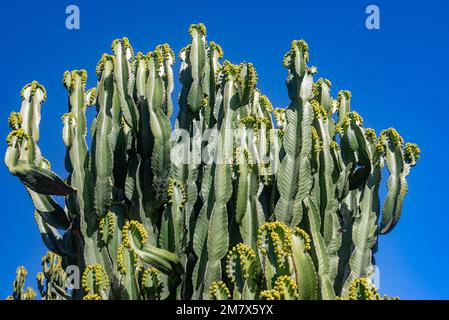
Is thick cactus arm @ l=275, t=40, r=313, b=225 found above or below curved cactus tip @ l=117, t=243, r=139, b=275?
above

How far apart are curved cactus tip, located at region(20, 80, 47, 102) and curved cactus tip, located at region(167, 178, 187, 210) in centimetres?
139

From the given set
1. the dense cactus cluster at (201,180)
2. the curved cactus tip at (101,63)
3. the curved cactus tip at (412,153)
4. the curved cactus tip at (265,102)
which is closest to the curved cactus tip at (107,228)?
the dense cactus cluster at (201,180)

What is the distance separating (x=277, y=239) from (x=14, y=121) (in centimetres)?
227

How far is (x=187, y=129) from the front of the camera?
206 inches

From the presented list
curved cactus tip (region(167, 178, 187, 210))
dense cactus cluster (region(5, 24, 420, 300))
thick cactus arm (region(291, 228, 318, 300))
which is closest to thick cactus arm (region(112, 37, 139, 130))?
dense cactus cluster (region(5, 24, 420, 300))

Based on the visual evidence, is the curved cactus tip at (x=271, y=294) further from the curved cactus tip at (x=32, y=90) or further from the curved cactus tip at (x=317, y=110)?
the curved cactus tip at (x=32, y=90)

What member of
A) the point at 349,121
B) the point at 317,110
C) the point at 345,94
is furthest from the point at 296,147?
the point at 345,94

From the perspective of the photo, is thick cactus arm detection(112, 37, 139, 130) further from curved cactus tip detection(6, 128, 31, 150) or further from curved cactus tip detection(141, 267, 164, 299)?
curved cactus tip detection(141, 267, 164, 299)

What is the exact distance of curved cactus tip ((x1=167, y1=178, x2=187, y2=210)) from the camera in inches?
185

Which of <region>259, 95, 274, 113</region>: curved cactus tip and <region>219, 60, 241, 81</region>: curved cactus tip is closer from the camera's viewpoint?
<region>219, 60, 241, 81</region>: curved cactus tip

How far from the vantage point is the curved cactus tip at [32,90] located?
5.36 m

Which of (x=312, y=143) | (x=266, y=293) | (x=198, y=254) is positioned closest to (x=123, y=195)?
(x=198, y=254)

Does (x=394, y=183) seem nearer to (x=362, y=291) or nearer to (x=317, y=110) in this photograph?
(x=317, y=110)

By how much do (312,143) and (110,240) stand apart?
1.58 m
